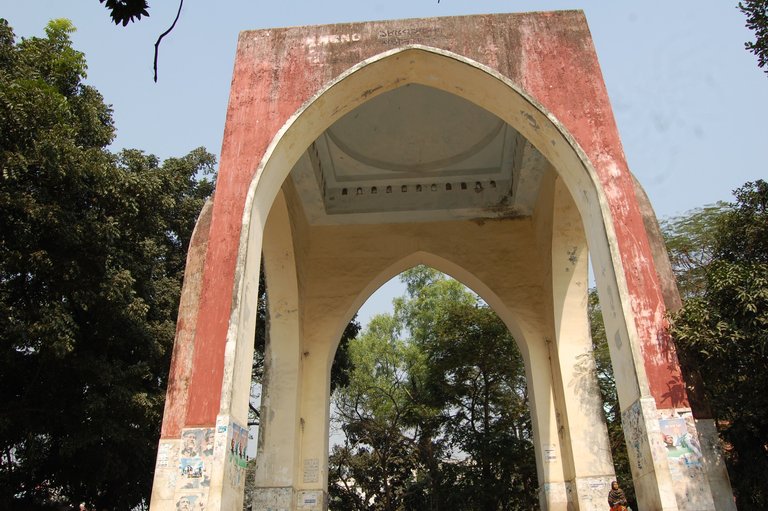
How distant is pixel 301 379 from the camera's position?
29.6ft

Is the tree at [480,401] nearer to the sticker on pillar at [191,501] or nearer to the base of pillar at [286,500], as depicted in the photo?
the base of pillar at [286,500]

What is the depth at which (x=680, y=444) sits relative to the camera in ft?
15.6

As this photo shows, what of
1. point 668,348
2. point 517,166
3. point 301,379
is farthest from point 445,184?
point 668,348

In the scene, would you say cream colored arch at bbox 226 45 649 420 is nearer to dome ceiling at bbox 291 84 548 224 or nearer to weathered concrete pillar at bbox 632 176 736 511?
weathered concrete pillar at bbox 632 176 736 511

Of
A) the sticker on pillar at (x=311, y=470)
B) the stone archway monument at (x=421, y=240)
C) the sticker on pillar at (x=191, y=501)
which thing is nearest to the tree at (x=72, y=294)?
the stone archway monument at (x=421, y=240)

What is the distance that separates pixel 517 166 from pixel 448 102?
1.36 metres

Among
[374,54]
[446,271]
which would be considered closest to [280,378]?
[446,271]

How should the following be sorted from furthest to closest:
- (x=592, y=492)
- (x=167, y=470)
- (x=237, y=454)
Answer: (x=592, y=492) → (x=237, y=454) → (x=167, y=470)

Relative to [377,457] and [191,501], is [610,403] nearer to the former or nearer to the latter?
[377,457]

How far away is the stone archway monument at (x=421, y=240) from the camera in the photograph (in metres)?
5.03

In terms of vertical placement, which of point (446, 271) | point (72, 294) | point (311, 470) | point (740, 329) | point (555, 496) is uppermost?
point (446, 271)

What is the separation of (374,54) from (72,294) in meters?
4.93

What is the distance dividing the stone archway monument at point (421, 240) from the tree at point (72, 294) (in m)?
2.10

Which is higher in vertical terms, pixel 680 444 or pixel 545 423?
pixel 545 423
